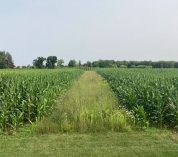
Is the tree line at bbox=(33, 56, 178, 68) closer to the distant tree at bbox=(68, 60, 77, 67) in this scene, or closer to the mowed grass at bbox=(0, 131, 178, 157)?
the distant tree at bbox=(68, 60, 77, 67)

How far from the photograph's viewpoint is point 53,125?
1247cm

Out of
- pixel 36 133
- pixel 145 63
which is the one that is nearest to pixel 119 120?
pixel 36 133

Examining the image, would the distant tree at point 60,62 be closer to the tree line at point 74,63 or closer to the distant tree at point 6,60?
the tree line at point 74,63

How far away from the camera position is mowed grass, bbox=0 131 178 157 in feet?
31.1

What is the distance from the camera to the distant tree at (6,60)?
8538 centimetres

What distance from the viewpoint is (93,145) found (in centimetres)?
1032

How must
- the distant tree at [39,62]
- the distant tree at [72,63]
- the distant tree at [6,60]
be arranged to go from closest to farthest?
the distant tree at [6,60] → the distant tree at [39,62] → the distant tree at [72,63]

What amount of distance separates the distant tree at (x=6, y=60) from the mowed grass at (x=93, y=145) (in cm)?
7426

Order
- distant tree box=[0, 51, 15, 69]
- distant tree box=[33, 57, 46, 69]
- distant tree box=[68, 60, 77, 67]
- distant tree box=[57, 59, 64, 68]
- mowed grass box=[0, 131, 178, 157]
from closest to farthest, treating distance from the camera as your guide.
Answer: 1. mowed grass box=[0, 131, 178, 157]
2. distant tree box=[0, 51, 15, 69]
3. distant tree box=[33, 57, 46, 69]
4. distant tree box=[57, 59, 64, 68]
5. distant tree box=[68, 60, 77, 67]

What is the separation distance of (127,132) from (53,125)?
2221mm

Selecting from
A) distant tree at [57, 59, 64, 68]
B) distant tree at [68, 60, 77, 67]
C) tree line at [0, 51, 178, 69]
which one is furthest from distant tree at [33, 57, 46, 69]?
distant tree at [68, 60, 77, 67]

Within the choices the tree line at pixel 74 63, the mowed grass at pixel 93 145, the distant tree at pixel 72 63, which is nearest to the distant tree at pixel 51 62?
the tree line at pixel 74 63

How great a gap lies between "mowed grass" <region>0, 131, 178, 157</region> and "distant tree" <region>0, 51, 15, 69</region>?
7426 cm

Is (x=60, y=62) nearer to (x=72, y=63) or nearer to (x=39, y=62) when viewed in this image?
(x=72, y=63)
